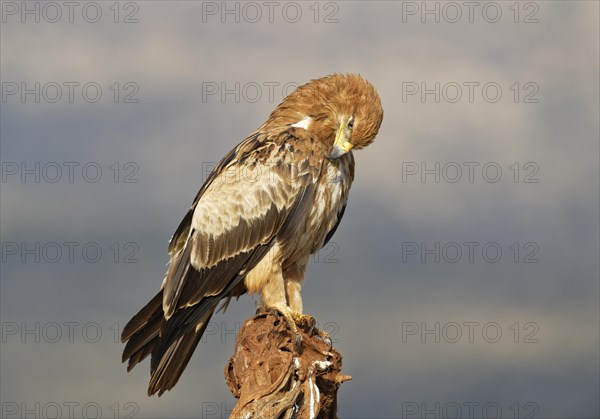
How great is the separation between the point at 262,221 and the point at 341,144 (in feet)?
4.00

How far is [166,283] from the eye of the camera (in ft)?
35.6

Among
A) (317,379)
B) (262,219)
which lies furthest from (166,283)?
(317,379)

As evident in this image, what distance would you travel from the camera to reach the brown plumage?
10.6m

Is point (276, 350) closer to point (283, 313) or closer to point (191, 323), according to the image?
point (283, 313)

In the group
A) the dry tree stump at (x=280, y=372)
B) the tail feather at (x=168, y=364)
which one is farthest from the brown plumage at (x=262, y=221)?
the dry tree stump at (x=280, y=372)

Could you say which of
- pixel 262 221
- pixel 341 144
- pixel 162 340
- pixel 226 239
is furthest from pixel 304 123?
pixel 162 340

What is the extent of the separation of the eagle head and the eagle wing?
0.24 meters

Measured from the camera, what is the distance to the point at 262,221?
10789mm

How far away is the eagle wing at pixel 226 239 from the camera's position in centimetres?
1062

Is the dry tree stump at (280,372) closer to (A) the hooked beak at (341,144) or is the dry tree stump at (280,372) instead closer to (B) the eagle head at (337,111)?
(A) the hooked beak at (341,144)

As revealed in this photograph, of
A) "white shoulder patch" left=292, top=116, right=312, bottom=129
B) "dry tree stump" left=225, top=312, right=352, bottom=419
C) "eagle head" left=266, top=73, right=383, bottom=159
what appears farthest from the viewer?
"white shoulder patch" left=292, top=116, right=312, bottom=129

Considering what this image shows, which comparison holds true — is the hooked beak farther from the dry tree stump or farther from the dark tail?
the dark tail

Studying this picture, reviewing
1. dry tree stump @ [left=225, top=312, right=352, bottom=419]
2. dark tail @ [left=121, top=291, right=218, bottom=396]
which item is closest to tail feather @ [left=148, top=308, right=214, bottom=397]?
dark tail @ [left=121, top=291, right=218, bottom=396]

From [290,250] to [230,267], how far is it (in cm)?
69
